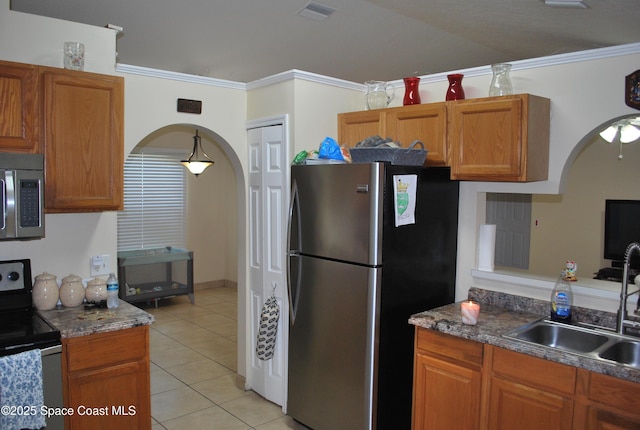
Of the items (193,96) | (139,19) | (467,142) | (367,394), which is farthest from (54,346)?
(139,19)

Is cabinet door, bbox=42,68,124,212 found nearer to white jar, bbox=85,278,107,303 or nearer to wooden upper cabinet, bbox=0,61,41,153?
wooden upper cabinet, bbox=0,61,41,153

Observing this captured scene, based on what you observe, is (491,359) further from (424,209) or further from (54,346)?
(54,346)

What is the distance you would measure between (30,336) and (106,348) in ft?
1.23

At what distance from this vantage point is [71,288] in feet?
9.33

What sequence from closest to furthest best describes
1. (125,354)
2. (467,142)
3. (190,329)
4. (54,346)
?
1. (54,346)
2. (125,354)
3. (467,142)
4. (190,329)

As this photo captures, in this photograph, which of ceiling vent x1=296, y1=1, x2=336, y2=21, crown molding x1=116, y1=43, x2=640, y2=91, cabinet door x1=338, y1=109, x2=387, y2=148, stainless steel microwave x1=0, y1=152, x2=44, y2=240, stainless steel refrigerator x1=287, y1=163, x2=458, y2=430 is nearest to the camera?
stainless steel microwave x1=0, y1=152, x2=44, y2=240

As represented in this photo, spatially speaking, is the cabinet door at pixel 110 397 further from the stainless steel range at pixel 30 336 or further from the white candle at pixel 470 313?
the white candle at pixel 470 313

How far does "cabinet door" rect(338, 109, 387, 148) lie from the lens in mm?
3289

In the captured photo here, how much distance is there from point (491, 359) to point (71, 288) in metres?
2.33

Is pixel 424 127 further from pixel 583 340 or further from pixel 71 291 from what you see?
pixel 71 291

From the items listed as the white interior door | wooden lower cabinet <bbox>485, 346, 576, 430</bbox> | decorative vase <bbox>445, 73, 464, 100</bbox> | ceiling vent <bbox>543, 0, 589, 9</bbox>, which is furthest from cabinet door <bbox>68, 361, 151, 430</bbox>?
ceiling vent <bbox>543, 0, 589, 9</bbox>

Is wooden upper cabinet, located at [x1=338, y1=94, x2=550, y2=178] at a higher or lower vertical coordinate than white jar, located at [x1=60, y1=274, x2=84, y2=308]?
higher

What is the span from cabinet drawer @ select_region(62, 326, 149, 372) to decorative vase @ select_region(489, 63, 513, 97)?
2.37 metres

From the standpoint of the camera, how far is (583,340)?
8.36ft
